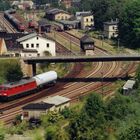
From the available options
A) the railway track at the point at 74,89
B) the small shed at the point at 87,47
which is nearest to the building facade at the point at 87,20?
the small shed at the point at 87,47

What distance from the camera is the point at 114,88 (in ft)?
211

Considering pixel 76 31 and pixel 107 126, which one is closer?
pixel 107 126

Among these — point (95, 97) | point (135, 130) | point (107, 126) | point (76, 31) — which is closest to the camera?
point (135, 130)

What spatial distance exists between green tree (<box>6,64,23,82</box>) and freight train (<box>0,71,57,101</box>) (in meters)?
4.50

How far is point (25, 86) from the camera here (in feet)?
200

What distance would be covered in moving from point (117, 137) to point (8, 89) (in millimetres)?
21593

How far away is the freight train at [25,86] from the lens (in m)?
58.5

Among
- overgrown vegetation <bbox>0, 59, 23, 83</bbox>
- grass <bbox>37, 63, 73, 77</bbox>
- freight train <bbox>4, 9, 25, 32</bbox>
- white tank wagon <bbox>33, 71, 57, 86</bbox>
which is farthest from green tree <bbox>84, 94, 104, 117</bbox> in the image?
freight train <bbox>4, 9, 25, 32</bbox>

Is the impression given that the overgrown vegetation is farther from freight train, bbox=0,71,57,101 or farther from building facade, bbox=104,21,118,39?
building facade, bbox=104,21,118,39

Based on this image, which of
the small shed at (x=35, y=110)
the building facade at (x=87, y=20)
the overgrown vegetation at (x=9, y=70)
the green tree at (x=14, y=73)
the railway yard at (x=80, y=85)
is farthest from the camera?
the building facade at (x=87, y=20)

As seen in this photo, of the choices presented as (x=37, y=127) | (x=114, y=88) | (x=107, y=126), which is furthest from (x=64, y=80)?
(x=107, y=126)

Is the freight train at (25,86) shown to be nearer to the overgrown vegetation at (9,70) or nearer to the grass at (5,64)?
the overgrown vegetation at (9,70)

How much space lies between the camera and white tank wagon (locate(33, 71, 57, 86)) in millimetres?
63031

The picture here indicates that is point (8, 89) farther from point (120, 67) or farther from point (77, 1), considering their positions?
point (77, 1)
